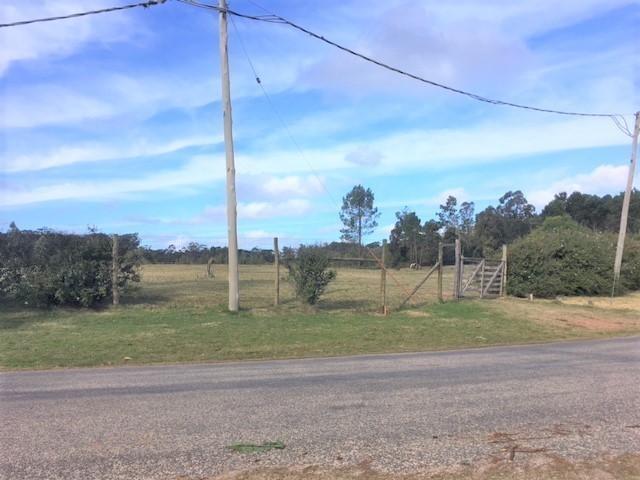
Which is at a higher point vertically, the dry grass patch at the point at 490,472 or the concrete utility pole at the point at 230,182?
the concrete utility pole at the point at 230,182

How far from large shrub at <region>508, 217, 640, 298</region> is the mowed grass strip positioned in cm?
581

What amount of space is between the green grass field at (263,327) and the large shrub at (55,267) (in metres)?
0.51

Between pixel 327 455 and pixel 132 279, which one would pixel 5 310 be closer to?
pixel 132 279

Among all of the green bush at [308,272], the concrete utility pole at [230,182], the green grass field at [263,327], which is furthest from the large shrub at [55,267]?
the green bush at [308,272]

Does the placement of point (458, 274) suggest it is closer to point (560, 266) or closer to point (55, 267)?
point (560, 266)

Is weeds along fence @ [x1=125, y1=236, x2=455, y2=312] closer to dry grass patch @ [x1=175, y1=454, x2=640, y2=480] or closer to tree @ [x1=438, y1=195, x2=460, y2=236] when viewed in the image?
dry grass patch @ [x1=175, y1=454, x2=640, y2=480]

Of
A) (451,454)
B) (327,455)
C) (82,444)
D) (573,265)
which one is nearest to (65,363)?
(82,444)

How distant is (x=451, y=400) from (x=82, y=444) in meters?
4.21

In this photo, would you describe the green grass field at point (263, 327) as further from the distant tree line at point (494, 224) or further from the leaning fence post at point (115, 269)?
the distant tree line at point (494, 224)

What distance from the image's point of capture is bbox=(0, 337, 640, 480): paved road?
4.75 m

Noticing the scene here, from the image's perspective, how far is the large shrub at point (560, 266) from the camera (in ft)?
82.5

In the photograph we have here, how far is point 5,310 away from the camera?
16.3 meters

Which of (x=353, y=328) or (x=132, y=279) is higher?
(x=132, y=279)

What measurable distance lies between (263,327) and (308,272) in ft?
12.4
